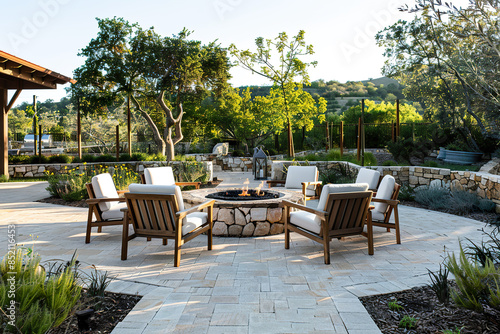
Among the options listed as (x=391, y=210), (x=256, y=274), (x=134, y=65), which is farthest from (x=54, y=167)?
(x=391, y=210)

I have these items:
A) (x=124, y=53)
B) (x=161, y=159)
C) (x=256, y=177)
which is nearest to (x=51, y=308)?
(x=256, y=177)

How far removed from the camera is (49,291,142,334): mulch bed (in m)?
2.38

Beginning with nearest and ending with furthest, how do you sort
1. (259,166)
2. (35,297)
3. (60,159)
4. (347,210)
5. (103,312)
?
(35,297)
(103,312)
(347,210)
(259,166)
(60,159)

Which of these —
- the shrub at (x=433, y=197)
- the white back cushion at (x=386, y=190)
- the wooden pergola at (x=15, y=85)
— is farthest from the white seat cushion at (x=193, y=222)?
the wooden pergola at (x=15, y=85)

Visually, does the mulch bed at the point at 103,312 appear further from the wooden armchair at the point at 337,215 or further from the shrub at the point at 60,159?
the shrub at the point at 60,159

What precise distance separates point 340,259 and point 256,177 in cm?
788

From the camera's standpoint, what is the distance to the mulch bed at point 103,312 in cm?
238

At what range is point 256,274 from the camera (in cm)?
349

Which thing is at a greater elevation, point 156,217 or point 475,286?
point 156,217

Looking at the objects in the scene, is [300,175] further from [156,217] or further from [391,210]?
[156,217]

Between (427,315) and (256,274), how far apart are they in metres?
1.58

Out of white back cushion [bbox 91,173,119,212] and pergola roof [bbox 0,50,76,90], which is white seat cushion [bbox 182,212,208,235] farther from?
pergola roof [bbox 0,50,76,90]

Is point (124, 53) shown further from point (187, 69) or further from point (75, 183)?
point (75, 183)

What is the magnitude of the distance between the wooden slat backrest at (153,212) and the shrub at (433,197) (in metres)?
5.59
